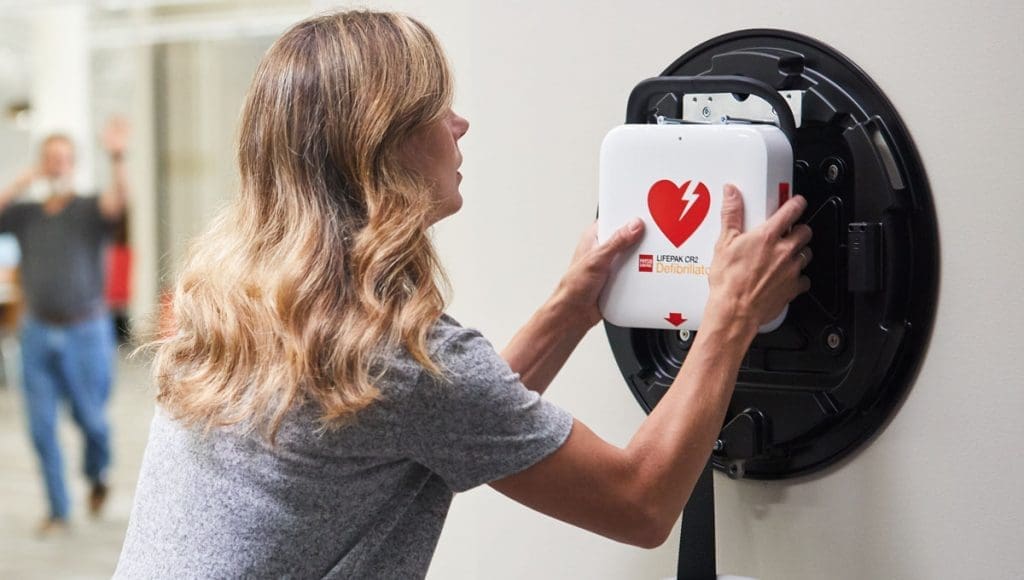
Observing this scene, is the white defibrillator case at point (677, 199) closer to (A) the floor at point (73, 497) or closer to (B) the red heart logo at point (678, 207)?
(B) the red heart logo at point (678, 207)

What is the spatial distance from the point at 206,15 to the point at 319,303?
3.81 m

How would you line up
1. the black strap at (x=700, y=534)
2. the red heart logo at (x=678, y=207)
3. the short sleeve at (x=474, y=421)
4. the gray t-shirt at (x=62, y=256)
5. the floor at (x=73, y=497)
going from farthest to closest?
1. the floor at (x=73, y=497)
2. the gray t-shirt at (x=62, y=256)
3. the black strap at (x=700, y=534)
4. the red heart logo at (x=678, y=207)
5. the short sleeve at (x=474, y=421)

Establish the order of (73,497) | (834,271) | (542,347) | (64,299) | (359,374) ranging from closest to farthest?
(359,374) → (834,271) → (542,347) → (64,299) → (73,497)

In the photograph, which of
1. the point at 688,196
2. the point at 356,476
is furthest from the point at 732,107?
the point at 356,476

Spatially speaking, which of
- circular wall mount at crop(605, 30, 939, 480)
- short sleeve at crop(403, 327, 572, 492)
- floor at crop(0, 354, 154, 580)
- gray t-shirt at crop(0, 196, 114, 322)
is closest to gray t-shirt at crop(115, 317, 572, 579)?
short sleeve at crop(403, 327, 572, 492)

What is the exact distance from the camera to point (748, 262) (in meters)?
1.14

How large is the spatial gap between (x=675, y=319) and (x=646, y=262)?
66mm

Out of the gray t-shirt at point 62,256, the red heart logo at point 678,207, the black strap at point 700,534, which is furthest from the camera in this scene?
the gray t-shirt at point 62,256

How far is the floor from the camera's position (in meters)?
4.73

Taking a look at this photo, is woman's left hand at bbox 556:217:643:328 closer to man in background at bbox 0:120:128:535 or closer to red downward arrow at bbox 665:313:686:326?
red downward arrow at bbox 665:313:686:326

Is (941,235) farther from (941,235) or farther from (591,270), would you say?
(591,270)

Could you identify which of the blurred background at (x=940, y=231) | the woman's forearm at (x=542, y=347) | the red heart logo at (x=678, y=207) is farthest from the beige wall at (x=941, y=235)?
the red heart logo at (x=678, y=207)

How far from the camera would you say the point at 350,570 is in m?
1.11

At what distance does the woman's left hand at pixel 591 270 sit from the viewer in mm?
1217
